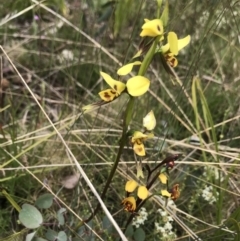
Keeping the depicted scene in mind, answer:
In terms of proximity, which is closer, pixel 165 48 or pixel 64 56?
pixel 165 48

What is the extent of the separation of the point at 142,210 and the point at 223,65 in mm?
652

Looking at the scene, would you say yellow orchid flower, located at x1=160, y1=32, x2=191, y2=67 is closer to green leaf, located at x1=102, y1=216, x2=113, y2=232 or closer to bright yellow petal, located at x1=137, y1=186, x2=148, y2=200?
bright yellow petal, located at x1=137, y1=186, x2=148, y2=200

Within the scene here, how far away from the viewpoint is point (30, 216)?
0.93 m

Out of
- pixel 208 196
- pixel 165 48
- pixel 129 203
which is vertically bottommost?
pixel 208 196

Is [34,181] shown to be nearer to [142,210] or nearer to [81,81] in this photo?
[142,210]

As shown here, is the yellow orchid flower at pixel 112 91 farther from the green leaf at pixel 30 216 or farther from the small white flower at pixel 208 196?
the small white flower at pixel 208 196

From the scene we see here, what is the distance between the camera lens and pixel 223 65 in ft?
5.24

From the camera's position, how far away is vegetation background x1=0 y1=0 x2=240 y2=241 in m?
1.07

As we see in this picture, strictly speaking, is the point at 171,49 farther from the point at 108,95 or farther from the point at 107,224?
the point at 107,224

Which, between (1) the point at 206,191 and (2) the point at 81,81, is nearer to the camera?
(1) the point at 206,191

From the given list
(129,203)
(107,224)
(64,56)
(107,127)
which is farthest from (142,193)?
(64,56)

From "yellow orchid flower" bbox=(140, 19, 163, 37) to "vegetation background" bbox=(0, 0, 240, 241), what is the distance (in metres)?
0.11

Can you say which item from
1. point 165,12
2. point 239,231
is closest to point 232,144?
point 239,231

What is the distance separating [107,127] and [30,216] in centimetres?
42
